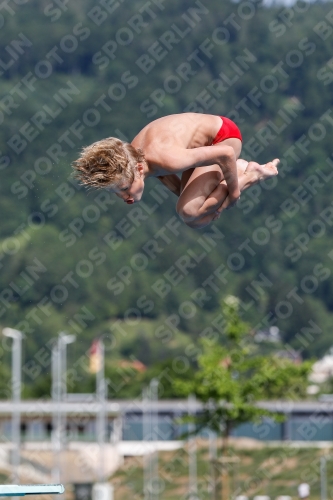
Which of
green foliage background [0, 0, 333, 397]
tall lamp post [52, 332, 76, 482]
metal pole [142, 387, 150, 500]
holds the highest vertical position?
green foliage background [0, 0, 333, 397]

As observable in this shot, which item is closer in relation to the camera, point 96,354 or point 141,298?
point 96,354

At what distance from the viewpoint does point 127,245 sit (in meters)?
165

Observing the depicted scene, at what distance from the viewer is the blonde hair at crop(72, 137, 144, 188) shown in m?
9.30

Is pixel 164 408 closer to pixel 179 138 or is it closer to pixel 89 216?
pixel 89 216

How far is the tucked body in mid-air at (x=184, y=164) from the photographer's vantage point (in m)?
9.37

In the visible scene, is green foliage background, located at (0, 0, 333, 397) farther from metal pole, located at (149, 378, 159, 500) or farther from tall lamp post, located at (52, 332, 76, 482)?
tall lamp post, located at (52, 332, 76, 482)

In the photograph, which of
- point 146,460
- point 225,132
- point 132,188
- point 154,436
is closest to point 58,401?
point 146,460

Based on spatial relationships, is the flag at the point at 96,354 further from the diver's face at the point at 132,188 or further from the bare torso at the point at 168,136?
the diver's face at the point at 132,188

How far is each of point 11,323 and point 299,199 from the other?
70.7 metres

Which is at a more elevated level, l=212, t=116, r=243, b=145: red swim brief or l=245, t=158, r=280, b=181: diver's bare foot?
l=212, t=116, r=243, b=145: red swim brief

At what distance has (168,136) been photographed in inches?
381

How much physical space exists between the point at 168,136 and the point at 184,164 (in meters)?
0.40

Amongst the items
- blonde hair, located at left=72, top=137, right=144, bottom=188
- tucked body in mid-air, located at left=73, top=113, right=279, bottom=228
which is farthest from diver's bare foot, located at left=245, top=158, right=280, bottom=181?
blonde hair, located at left=72, top=137, right=144, bottom=188

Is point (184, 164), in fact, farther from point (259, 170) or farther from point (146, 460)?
point (146, 460)
